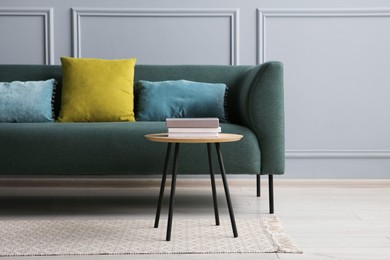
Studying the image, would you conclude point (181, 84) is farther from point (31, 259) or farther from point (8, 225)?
point (31, 259)

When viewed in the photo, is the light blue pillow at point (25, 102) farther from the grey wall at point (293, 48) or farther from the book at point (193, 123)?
the book at point (193, 123)

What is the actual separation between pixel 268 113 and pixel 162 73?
2.79 feet

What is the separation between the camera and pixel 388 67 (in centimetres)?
382

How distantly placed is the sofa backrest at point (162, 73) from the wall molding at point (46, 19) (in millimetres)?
435

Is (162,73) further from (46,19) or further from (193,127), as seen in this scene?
(193,127)

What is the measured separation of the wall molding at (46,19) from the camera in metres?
3.77

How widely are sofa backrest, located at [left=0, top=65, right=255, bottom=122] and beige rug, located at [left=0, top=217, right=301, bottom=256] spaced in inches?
39.1

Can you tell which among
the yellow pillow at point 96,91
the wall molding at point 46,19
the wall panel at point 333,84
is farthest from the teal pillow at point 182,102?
the wall molding at point 46,19

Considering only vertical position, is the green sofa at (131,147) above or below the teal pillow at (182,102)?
below

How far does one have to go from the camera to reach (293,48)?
382 centimetres

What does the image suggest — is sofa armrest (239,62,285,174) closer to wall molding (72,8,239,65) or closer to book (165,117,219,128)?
book (165,117,219,128)

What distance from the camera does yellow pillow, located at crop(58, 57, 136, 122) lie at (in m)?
3.12

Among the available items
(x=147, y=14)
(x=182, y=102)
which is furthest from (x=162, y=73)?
(x=147, y=14)

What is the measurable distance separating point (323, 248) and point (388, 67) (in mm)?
2074
